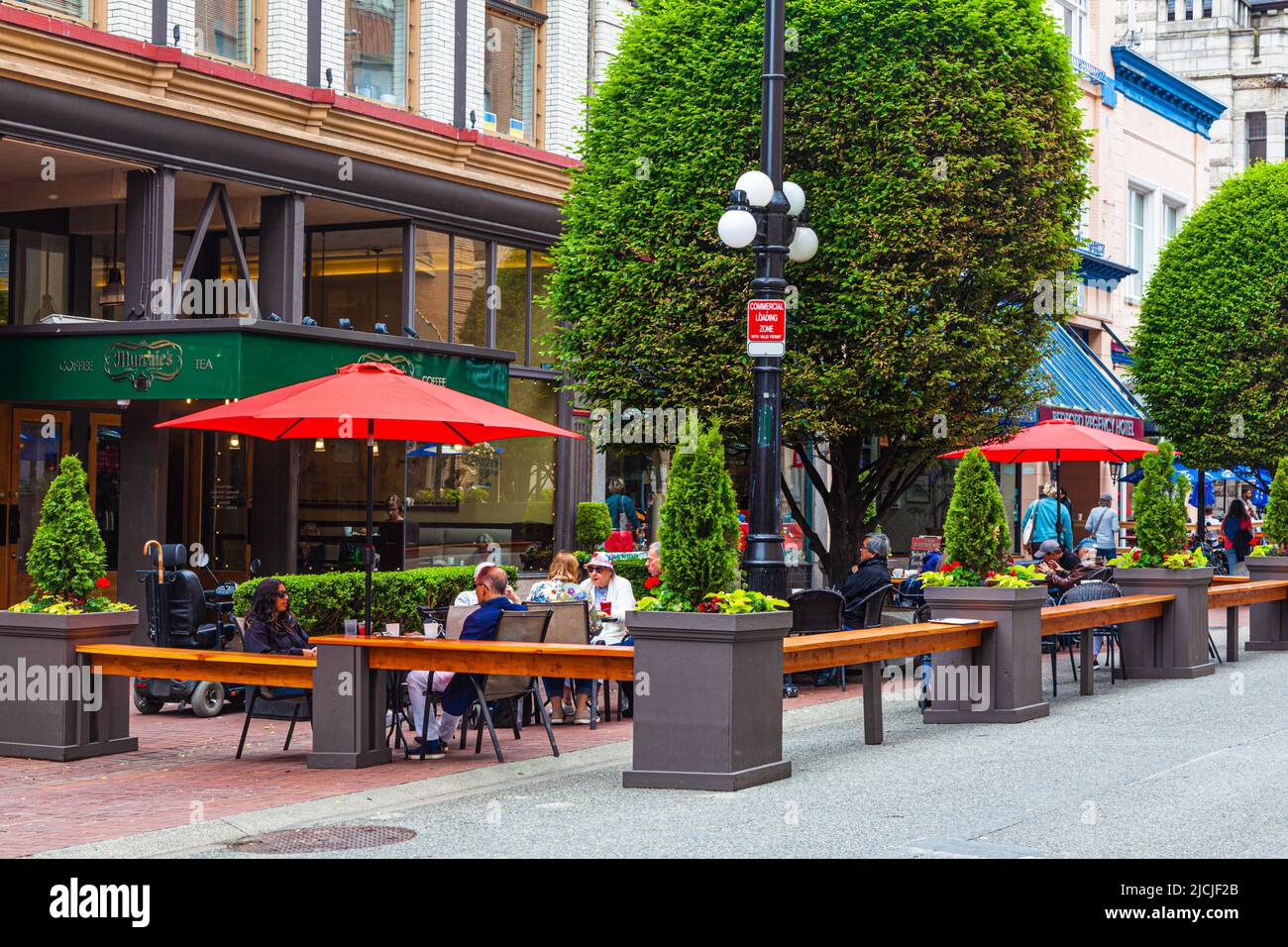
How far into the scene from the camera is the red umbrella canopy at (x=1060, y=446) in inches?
752

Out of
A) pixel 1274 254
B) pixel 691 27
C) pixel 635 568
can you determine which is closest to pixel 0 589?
pixel 635 568

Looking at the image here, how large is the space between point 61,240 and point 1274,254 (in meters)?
21.5

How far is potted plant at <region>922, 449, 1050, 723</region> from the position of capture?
1266 cm

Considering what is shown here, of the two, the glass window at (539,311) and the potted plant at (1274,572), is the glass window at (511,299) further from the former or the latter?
the potted plant at (1274,572)

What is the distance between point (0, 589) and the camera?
1856cm

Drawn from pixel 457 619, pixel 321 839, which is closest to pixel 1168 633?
pixel 457 619

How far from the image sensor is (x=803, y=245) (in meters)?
14.6

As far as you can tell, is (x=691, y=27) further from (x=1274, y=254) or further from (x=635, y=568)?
(x=1274, y=254)

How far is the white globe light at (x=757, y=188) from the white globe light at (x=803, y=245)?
0.98 meters

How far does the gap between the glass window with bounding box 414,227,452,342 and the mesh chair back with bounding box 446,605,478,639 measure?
9.05m

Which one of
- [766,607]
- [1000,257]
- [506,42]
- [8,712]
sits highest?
[506,42]

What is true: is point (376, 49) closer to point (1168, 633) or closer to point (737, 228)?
point (737, 228)

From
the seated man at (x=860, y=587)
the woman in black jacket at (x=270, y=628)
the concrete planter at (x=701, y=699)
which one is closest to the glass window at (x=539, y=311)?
the seated man at (x=860, y=587)

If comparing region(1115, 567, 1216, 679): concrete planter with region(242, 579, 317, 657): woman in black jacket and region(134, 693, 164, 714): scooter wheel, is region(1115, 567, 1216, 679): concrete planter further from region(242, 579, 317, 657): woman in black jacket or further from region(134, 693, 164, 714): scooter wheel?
region(134, 693, 164, 714): scooter wheel
